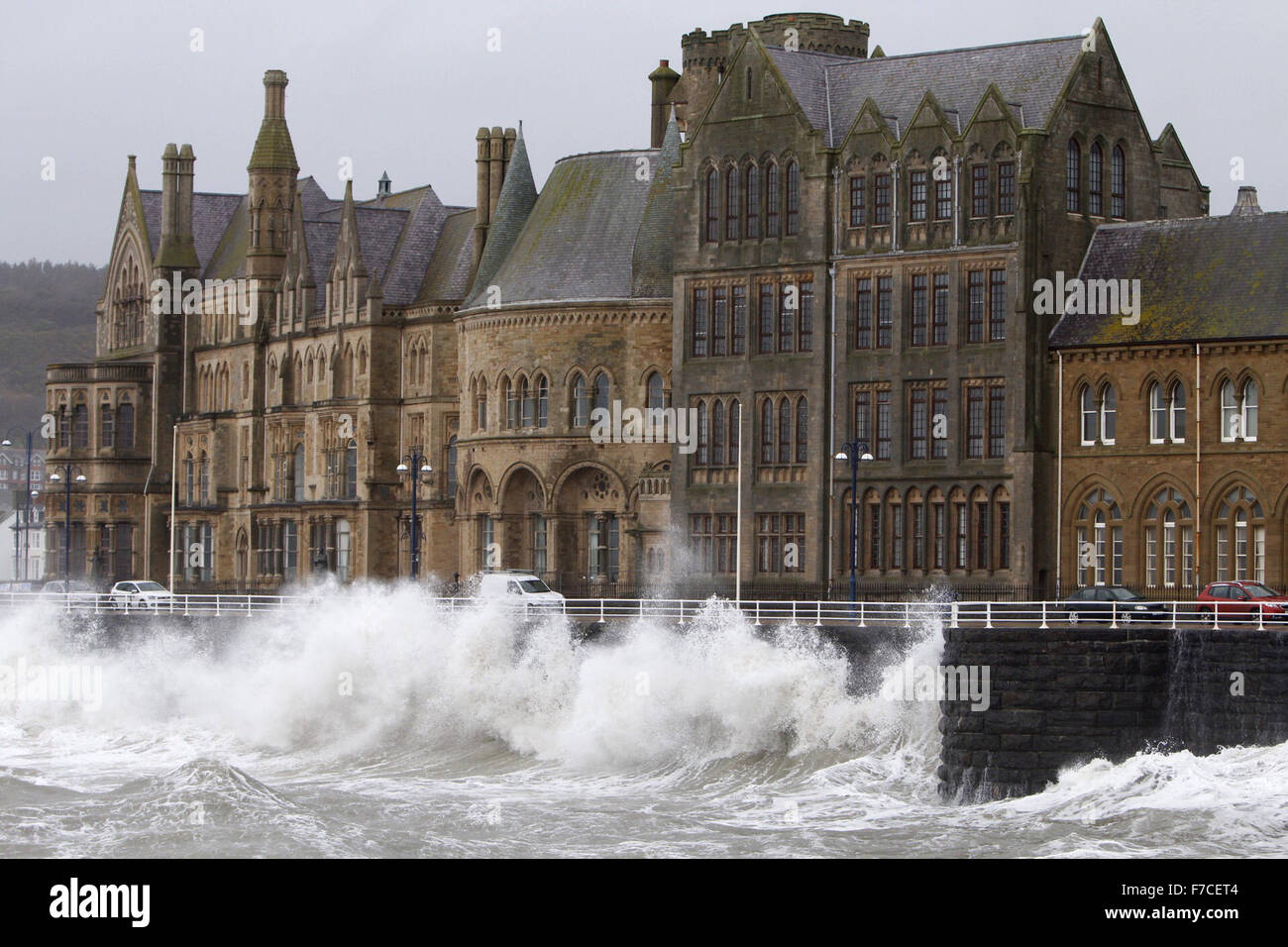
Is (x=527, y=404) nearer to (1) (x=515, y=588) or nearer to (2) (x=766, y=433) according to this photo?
(2) (x=766, y=433)

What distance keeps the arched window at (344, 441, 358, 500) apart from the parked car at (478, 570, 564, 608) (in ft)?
75.1

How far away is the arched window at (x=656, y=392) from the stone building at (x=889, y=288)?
3.55 m

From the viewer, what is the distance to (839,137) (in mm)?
78438

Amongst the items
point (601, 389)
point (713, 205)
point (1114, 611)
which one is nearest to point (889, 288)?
point (713, 205)

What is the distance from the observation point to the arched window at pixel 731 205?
8006cm

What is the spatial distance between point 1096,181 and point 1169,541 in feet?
36.1

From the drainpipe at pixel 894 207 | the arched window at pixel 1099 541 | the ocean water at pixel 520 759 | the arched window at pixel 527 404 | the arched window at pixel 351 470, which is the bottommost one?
the ocean water at pixel 520 759

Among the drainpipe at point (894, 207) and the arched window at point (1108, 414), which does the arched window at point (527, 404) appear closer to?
the drainpipe at point (894, 207)

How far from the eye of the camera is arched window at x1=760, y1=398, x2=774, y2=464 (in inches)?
3147

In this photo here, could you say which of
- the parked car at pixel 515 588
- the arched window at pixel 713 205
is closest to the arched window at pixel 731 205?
the arched window at pixel 713 205
